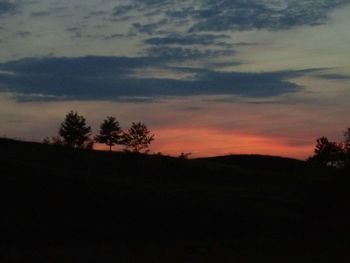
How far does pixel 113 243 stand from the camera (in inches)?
1131

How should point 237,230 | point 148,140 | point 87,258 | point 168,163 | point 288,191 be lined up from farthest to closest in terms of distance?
point 148,140, point 168,163, point 288,191, point 237,230, point 87,258

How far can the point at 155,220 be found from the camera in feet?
113

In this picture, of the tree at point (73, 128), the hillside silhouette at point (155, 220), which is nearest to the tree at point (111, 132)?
the tree at point (73, 128)

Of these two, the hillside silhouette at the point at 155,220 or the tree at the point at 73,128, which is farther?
the tree at the point at 73,128

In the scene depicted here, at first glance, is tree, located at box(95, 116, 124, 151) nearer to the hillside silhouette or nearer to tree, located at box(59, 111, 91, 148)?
tree, located at box(59, 111, 91, 148)

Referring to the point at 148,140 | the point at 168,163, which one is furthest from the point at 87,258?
the point at 148,140

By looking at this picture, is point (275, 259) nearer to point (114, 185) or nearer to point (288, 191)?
point (114, 185)

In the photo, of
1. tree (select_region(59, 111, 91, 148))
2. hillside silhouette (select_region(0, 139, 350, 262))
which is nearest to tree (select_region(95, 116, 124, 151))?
tree (select_region(59, 111, 91, 148))

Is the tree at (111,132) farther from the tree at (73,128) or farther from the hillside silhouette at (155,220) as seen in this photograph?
the hillside silhouette at (155,220)

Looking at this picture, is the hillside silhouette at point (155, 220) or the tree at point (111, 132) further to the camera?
the tree at point (111, 132)

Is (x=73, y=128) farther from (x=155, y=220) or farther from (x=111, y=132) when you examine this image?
(x=155, y=220)

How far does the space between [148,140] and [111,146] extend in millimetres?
7028

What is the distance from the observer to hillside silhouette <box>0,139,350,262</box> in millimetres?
25547

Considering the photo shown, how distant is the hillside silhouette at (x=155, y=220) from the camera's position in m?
25.5
